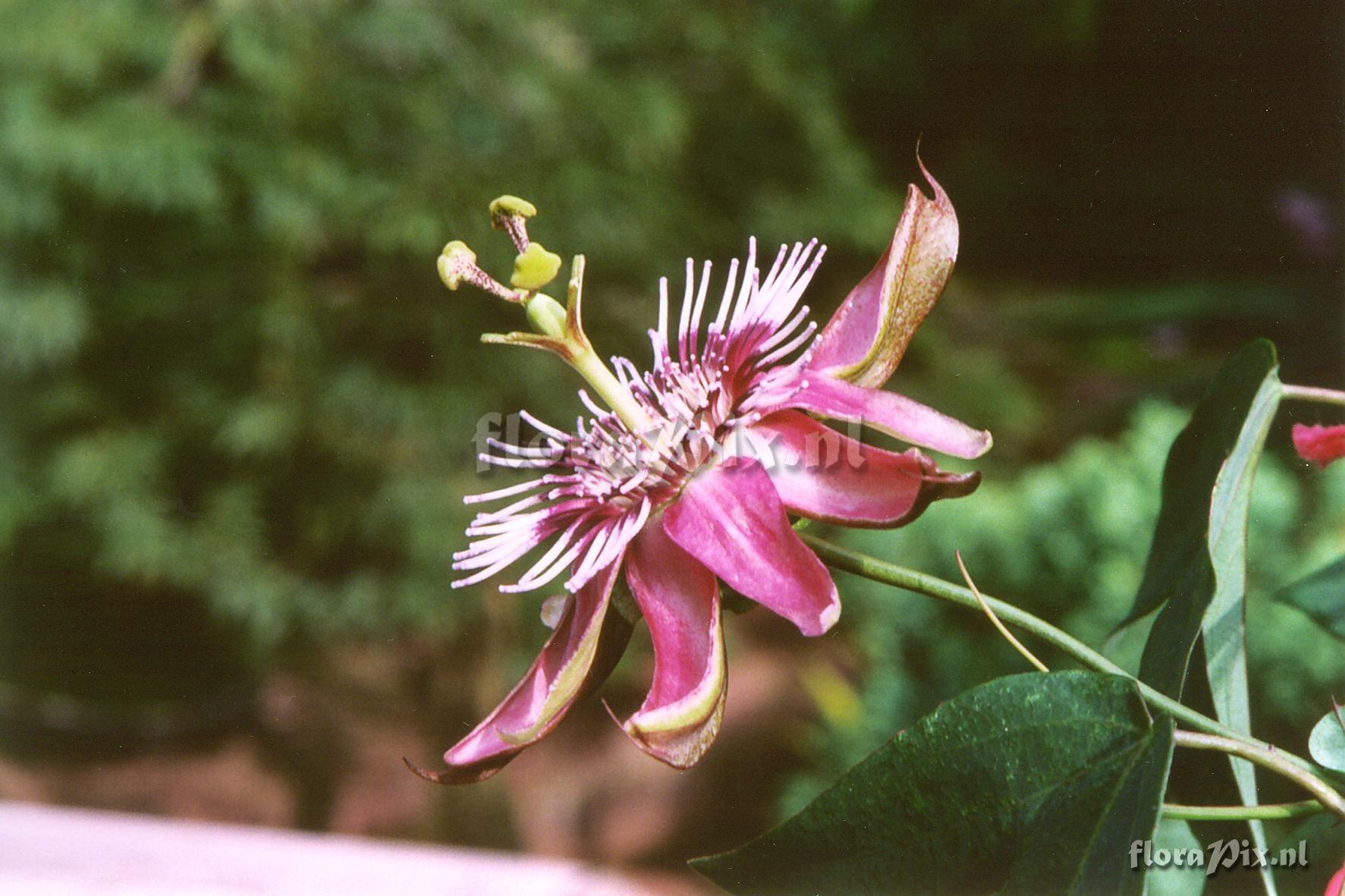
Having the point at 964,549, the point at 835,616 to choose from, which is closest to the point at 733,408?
the point at 835,616

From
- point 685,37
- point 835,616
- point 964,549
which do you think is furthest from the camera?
point 685,37

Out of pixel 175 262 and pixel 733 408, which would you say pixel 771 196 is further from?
pixel 733 408

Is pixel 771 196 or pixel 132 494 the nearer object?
pixel 132 494

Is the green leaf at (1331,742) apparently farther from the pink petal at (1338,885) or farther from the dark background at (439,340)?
the dark background at (439,340)

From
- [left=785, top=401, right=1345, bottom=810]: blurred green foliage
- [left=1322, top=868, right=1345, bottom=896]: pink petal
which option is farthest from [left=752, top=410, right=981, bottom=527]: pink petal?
[left=785, top=401, right=1345, bottom=810]: blurred green foliage

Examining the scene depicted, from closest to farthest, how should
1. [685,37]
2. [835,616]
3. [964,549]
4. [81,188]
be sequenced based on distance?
1. [835,616]
2. [964,549]
3. [81,188]
4. [685,37]

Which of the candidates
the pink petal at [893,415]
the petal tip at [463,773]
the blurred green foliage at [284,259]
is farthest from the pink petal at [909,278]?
the blurred green foliage at [284,259]
